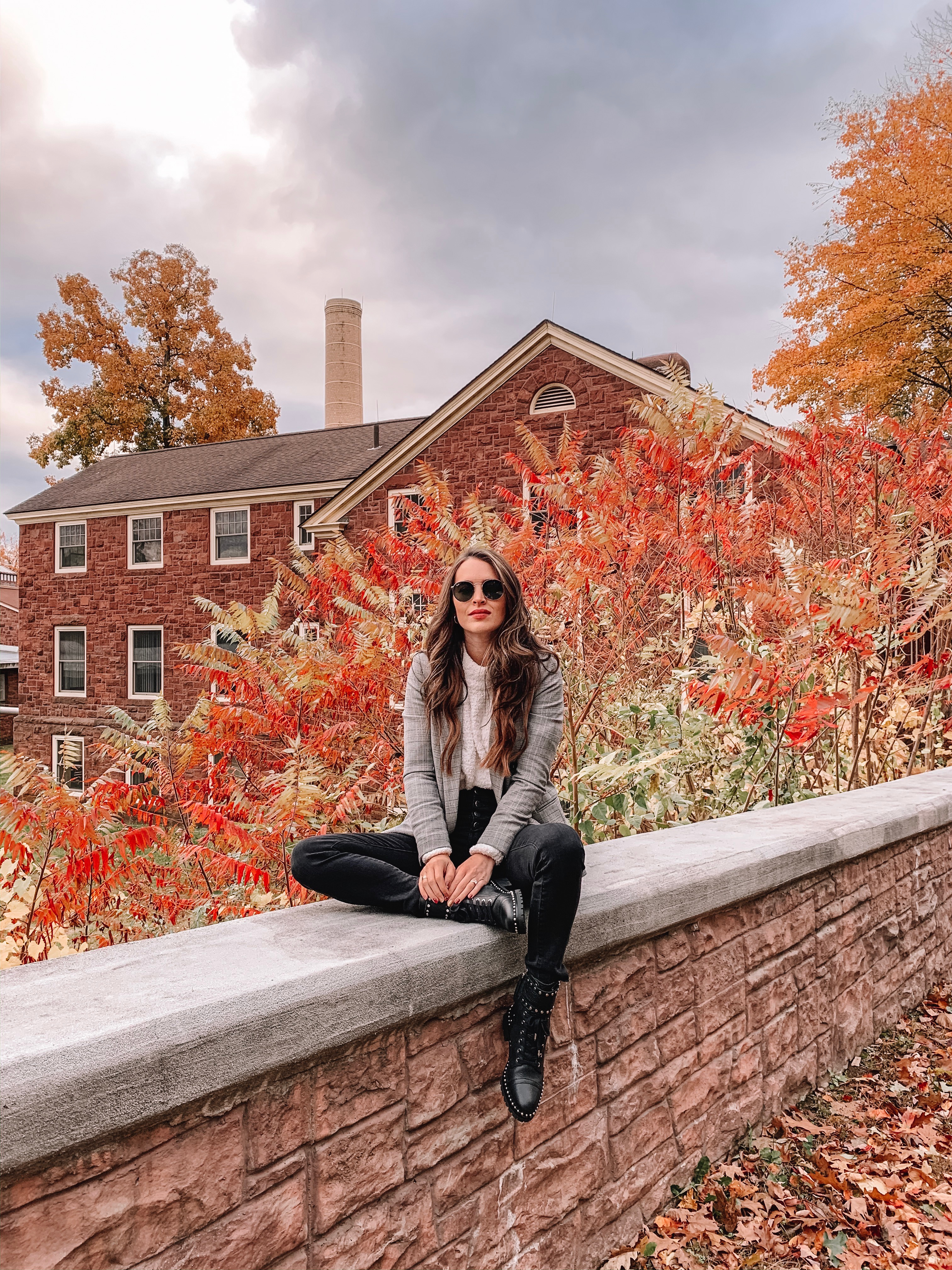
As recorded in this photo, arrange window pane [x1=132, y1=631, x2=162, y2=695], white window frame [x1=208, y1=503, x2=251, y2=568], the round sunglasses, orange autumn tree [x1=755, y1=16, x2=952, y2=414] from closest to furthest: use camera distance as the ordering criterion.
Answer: the round sunglasses < orange autumn tree [x1=755, y1=16, x2=952, y2=414] < white window frame [x1=208, y1=503, x2=251, y2=568] < window pane [x1=132, y1=631, x2=162, y2=695]

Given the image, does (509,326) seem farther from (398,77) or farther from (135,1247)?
(135,1247)

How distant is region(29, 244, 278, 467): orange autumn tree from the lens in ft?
100

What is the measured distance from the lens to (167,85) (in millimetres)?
8664

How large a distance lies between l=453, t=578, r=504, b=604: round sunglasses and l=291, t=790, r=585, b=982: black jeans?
2.03 ft

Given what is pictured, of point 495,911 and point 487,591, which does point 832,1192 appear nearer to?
point 495,911

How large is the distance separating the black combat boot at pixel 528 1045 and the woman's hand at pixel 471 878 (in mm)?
255

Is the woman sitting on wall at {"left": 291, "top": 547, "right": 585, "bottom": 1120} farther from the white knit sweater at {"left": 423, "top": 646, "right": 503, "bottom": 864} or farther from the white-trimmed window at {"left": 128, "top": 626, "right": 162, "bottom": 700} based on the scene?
the white-trimmed window at {"left": 128, "top": 626, "right": 162, "bottom": 700}

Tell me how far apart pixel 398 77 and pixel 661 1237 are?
1528 centimetres

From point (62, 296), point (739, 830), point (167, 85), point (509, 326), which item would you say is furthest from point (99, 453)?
point (509, 326)

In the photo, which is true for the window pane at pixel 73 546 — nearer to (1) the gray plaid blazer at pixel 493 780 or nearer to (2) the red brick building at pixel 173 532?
(2) the red brick building at pixel 173 532

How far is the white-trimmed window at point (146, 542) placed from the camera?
2392 cm

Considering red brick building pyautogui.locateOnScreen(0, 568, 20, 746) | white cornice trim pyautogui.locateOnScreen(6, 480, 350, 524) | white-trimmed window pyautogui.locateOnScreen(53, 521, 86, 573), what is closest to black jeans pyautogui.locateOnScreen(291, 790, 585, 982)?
red brick building pyautogui.locateOnScreen(0, 568, 20, 746)

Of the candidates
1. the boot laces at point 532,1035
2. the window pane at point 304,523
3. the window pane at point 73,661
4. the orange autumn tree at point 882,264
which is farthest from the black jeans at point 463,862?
the window pane at point 73,661

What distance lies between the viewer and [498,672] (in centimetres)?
261
